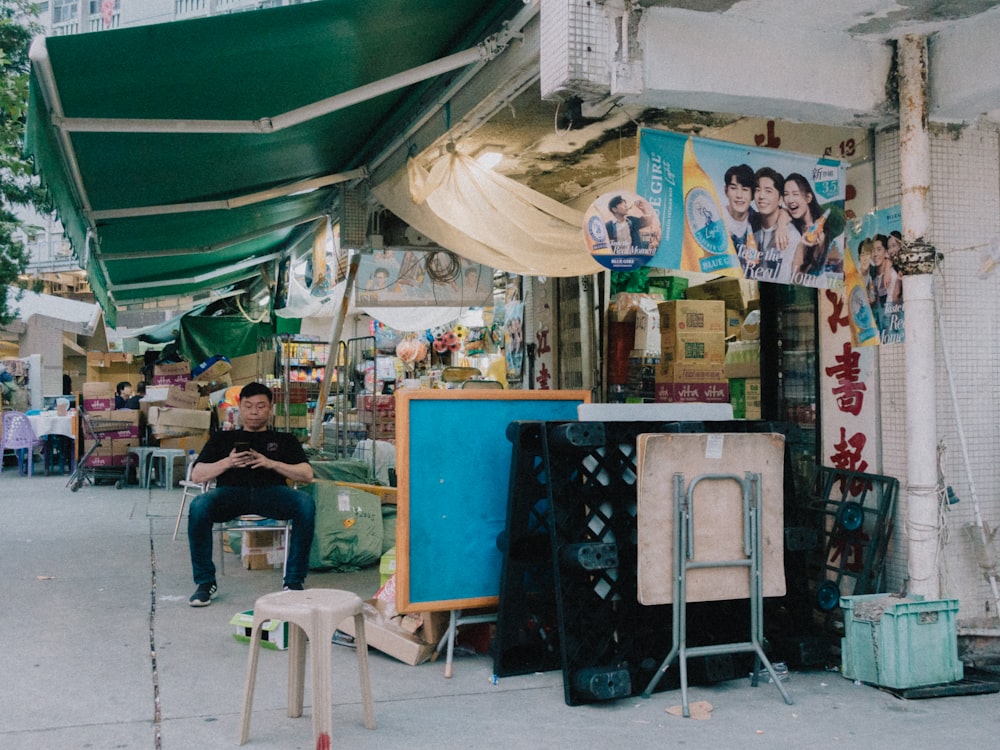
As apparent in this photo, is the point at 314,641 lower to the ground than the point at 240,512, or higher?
lower

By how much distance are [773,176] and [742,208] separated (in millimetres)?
284

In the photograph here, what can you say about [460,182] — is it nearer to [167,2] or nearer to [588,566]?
[588,566]

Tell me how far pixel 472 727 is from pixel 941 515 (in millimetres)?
2743

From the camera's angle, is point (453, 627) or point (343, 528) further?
point (343, 528)

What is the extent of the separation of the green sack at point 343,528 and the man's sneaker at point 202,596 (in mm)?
985

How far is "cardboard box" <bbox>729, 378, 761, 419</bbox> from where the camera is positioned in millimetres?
6973

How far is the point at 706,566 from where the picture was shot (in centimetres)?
408

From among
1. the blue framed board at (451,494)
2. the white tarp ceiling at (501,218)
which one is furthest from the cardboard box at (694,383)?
the blue framed board at (451,494)

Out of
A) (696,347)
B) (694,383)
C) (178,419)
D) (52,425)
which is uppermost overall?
(696,347)

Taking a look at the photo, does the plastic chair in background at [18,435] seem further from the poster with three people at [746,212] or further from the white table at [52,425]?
the poster with three people at [746,212]

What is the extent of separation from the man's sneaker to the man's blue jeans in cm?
4

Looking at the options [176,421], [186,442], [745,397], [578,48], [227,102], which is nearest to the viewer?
[578,48]

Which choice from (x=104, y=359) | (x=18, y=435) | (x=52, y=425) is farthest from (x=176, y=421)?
(x=104, y=359)

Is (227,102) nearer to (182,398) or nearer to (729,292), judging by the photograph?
(729,292)
